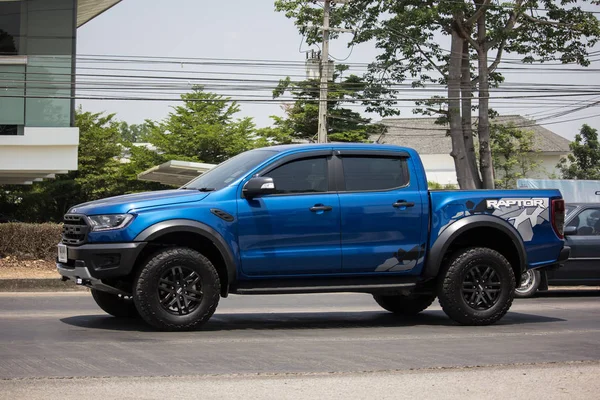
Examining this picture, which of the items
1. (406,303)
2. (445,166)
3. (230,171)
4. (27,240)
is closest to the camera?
(230,171)

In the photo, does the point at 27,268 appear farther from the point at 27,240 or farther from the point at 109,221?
the point at 109,221

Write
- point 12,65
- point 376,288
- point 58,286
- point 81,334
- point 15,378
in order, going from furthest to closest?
point 12,65 → point 58,286 → point 376,288 → point 81,334 → point 15,378

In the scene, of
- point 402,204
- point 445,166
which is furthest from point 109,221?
point 445,166

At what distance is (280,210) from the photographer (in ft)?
29.4

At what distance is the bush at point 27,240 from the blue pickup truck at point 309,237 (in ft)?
25.2

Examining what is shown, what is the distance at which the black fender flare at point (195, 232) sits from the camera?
8.58m

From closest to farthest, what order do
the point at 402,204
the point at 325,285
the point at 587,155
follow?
the point at 325,285, the point at 402,204, the point at 587,155

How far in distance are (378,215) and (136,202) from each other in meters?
2.56

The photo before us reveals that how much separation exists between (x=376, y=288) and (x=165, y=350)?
8.74ft

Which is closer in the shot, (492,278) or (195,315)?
(195,315)

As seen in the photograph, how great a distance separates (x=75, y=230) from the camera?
8867 mm

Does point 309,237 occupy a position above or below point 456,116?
below

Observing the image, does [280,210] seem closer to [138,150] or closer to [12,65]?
[12,65]

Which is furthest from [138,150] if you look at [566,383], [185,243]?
[566,383]
